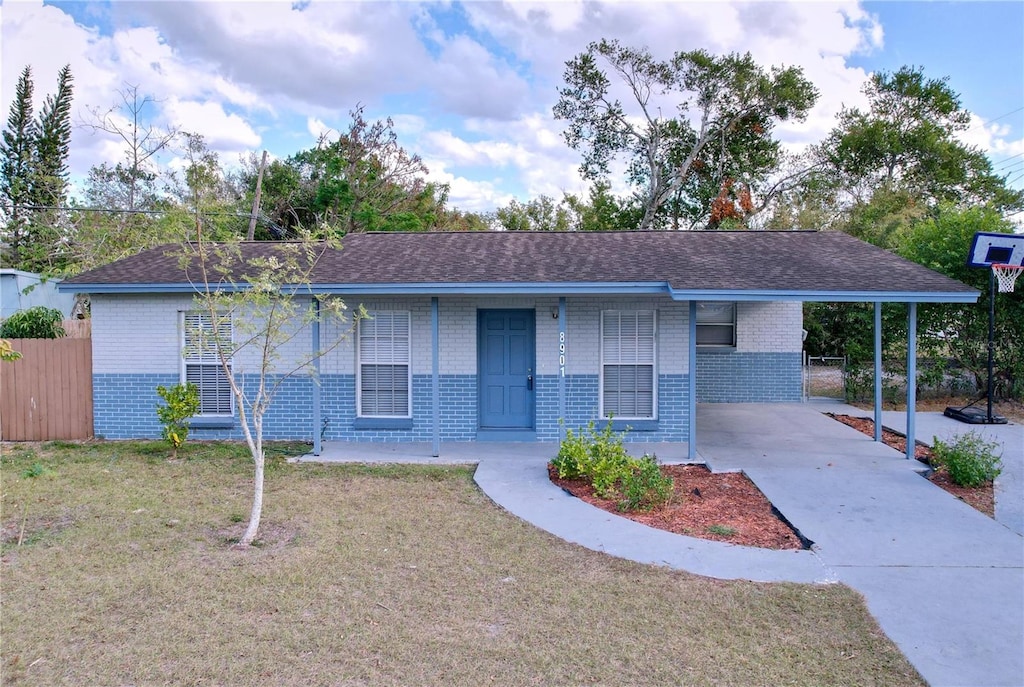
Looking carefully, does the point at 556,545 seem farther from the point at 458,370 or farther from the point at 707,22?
the point at 707,22

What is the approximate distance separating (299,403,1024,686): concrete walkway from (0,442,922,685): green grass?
0.96ft

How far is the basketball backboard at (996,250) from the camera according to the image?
11867mm

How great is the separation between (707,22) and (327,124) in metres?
14.5

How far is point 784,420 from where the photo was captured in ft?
41.7

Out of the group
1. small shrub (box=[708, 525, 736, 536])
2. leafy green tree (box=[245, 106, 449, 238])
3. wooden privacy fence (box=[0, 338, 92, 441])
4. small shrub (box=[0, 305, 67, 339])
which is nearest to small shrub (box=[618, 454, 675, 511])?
small shrub (box=[708, 525, 736, 536])

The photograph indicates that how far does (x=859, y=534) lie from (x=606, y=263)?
5248 millimetres

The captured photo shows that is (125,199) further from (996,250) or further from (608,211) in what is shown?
(996,250)

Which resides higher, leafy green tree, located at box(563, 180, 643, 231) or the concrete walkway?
leafy green tree, located at box(563, 180, 643, 231)

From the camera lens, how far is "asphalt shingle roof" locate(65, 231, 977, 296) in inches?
365

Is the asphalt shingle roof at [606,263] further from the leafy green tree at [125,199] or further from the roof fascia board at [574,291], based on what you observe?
the leafy green tree at [125,199]

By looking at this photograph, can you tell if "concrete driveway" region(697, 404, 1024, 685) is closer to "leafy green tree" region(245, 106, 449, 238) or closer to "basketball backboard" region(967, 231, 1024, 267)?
"basketball backboard" region(967, 231, 1024, 267)

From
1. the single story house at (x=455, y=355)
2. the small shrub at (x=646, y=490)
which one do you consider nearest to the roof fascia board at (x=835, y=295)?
the single story house at (x=455, y=355)

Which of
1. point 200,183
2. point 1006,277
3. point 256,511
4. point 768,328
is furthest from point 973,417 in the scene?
point 200,183

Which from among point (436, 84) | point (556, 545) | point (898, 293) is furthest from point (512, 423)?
point (436, 84)
